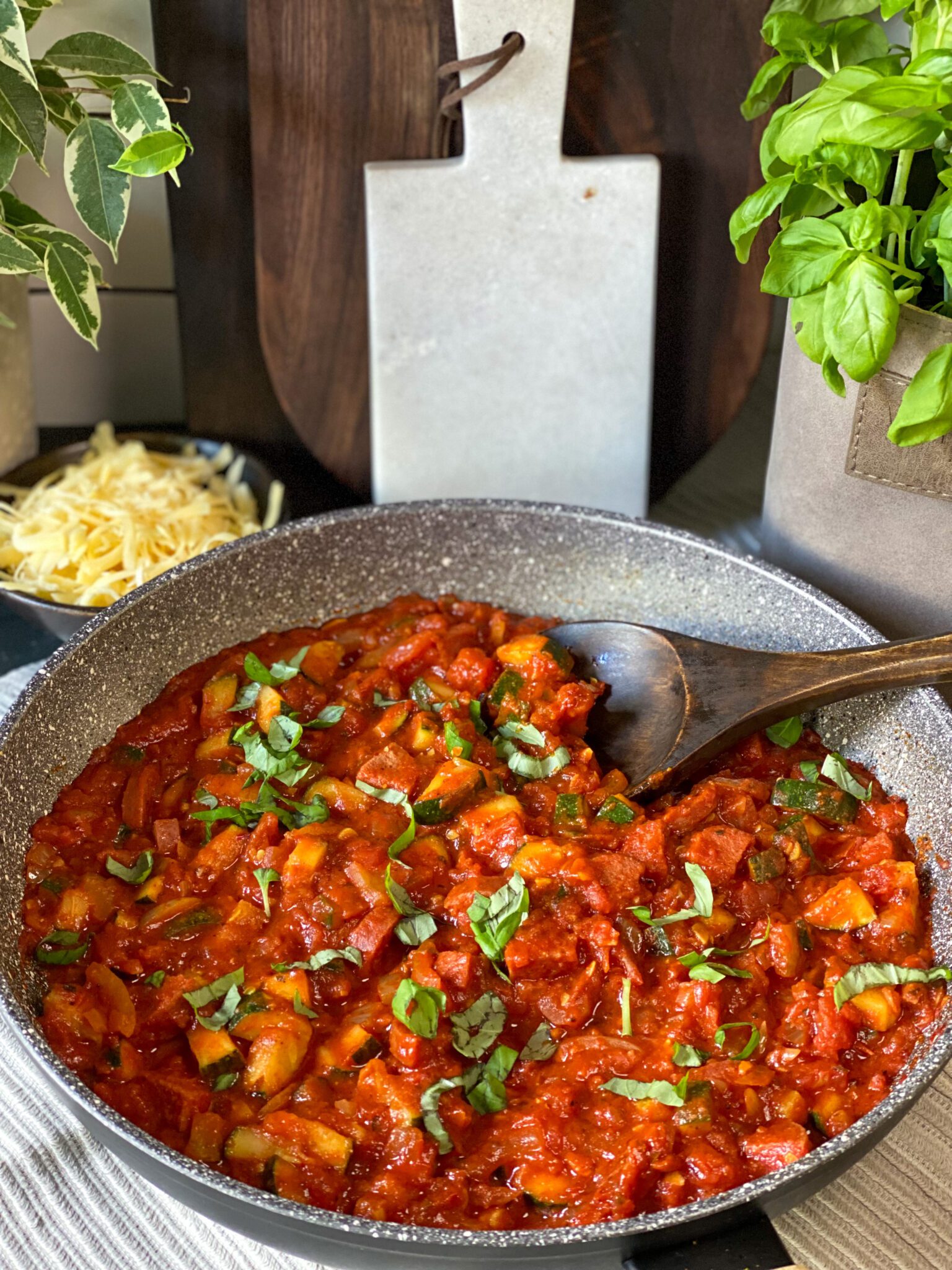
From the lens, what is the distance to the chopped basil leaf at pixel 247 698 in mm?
1827

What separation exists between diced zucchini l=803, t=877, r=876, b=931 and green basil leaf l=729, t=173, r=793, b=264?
77 cm

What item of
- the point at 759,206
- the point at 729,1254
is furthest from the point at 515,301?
the point at 729,1254

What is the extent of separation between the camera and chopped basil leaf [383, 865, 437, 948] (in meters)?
1.50

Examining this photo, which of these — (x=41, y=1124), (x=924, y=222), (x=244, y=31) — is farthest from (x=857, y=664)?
(x=244, y=31)

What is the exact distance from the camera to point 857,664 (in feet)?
5.43

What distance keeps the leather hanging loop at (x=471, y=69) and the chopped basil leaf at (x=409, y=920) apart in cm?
121

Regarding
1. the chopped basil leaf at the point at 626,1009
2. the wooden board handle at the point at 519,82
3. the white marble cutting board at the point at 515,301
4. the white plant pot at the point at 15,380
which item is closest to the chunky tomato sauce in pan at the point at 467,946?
the chopped basil leaf at the point at 626,1009

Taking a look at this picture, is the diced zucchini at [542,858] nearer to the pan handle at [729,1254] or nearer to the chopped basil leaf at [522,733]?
the chopped basil leaf at [522,733]

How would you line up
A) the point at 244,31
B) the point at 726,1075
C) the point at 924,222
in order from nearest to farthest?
the point at 726,1075 → the point at 924,222 → the point at 244,31

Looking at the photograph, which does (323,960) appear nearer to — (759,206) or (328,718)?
(328,718)

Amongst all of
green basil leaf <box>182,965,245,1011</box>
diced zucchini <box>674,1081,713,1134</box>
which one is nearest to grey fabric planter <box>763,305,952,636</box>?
diced zucchini <box>674,1081,713,1134</box>

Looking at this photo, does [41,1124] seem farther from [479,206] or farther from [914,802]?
[479,206]

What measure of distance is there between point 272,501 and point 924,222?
1149mm

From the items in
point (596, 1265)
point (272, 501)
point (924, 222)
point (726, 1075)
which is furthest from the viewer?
point (272, 501)
